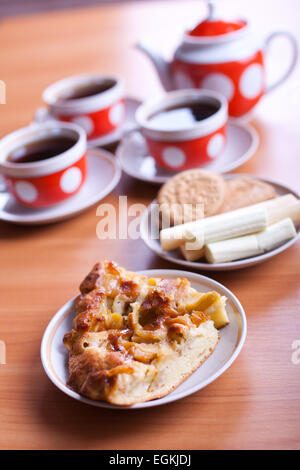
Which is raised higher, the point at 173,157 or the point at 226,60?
the point at 226,60

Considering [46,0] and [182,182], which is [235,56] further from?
[46,0]

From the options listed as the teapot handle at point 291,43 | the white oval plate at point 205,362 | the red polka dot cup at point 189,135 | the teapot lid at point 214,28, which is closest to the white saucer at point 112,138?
the red polka dot cup at point 189,135

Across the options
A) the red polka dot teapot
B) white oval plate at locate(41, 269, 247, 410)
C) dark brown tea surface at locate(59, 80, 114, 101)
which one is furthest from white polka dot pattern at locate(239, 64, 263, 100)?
white oval plate at locate(41, 269, 247, 410)

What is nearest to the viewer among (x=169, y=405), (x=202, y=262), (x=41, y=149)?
(x=169, y=405)

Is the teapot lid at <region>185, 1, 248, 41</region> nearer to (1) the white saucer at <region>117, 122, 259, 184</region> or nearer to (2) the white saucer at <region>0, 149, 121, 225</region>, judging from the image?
(1) the white saucer at <region>117, 122, 259, 184</region>

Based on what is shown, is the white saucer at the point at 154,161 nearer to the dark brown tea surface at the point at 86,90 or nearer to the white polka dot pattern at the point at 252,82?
the white polka dot pattern at the point at 252,82

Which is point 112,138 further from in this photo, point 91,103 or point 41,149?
point 41,149

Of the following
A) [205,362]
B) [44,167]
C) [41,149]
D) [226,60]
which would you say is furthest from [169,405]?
[226,60]
